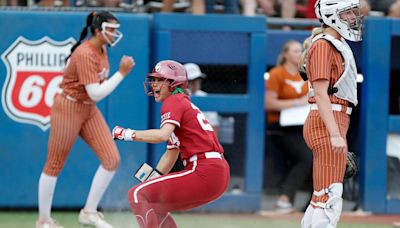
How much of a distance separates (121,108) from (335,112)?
3344 mm

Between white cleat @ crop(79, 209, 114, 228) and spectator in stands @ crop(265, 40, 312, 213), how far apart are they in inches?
81.2

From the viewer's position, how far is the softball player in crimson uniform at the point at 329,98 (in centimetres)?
580

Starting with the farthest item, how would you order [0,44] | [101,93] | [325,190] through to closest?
1. [0,44]
2. [101,93]
3. [325,190]

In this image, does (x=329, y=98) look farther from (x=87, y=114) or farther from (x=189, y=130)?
(x=87, y=114)

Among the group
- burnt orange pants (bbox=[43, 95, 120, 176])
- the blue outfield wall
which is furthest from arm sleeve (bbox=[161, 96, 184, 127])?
the blue outfield wall

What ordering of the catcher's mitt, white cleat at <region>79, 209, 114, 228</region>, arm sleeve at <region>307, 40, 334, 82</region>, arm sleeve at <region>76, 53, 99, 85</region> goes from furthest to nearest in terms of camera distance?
white cleat at <region>79, 209, 114, 228</region>, arm sleeve at <region>76, 53, 99, 85</region>, the catcher's mitt, arm sleeve at <region>307, 40, 334, 82</region>

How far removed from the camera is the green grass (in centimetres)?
819

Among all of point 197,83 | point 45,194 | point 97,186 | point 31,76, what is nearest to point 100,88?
point 97,186

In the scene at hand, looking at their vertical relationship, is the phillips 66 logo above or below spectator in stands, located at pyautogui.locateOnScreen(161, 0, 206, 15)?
below

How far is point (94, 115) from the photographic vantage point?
7961 mm

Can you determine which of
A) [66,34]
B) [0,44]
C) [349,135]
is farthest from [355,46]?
[0,44]

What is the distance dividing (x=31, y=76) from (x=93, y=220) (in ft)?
5.58

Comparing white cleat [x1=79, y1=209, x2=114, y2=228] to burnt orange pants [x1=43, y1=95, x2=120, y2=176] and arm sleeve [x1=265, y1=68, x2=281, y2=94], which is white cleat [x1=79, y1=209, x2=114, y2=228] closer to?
burnt orange pants [x1=43, y1=95, x2=120, y2=176]

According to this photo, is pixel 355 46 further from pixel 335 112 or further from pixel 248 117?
pixel 335 112
